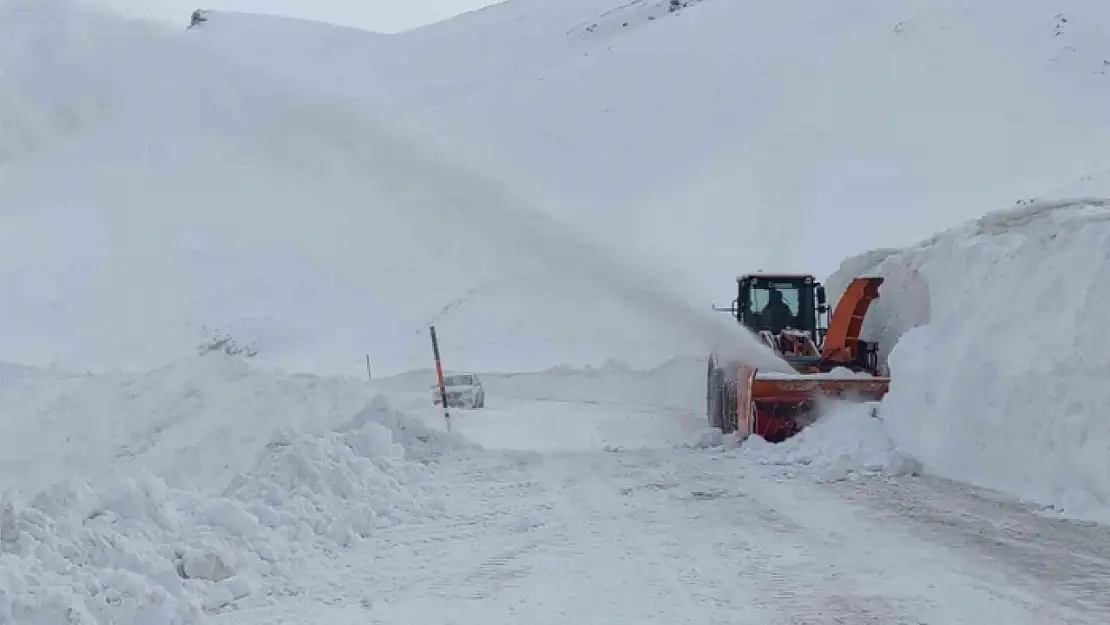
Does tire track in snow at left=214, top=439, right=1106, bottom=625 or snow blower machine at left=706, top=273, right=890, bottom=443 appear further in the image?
snow blower machine at left=706, top=273, right=890, bottom=443

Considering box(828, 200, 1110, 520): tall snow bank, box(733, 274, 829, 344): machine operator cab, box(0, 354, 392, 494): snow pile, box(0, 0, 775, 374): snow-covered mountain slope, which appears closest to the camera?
box(828, 200, 1110, 520): tall snow bank

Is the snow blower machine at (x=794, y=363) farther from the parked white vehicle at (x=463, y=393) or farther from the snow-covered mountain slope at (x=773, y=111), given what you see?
→ the snow-covered mountain slope at (x=773, y=111)

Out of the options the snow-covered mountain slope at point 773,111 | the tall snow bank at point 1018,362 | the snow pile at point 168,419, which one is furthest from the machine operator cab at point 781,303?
the snow-covered mountain slope at point 773,111

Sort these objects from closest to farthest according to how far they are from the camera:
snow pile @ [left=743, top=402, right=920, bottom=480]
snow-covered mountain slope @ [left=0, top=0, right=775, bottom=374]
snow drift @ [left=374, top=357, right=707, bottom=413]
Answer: snow pile @ [left=743, top=402, right=920, bottom=480] < snow drift @ [left=374, top=357, right=707, bottom=413] < snow-covered mountain slope @ [left=0, top=0, right=775, bottom=374]

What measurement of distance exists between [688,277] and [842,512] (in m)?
23.5

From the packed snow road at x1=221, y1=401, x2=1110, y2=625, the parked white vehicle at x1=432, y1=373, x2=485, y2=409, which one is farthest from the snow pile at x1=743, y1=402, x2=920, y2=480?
the parked white vehicle at x1=432, y1=373, x2=485, y2=409

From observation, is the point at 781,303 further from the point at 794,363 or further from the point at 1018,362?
the point at 1018,362

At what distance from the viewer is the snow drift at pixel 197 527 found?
5.59 meters

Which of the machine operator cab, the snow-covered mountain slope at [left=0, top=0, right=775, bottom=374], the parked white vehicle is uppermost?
the snow-covered mountain slope at [left=0, top=0, right=775, bottom=374]

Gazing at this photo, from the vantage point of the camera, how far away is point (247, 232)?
42906 mm

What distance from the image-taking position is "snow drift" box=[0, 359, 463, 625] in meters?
5.59

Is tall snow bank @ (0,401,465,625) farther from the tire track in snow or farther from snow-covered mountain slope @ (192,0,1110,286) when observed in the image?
snow-covered mountain slope @ (192,0,1110,286)

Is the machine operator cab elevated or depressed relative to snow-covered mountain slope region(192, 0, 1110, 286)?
depressed

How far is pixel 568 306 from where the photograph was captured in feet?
117
